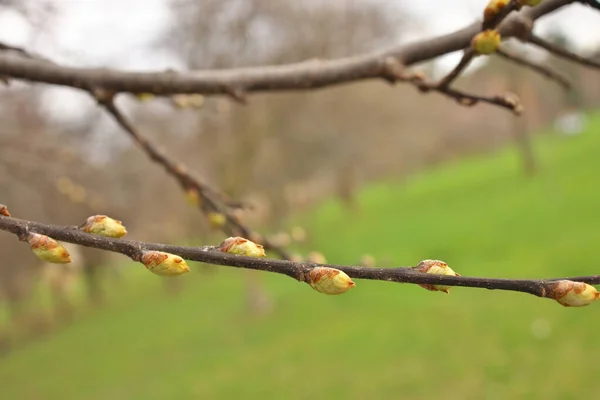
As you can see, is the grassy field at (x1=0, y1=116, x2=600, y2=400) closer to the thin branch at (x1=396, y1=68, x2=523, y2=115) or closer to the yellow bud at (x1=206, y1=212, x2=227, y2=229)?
the yellow bud at (x1=206, y1=212, x2=227, y2=229)

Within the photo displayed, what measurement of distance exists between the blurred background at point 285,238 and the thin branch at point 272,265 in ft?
4.43

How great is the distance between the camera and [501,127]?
3008cm

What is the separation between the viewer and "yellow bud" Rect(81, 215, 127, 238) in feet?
2.64

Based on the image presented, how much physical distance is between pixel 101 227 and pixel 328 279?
327 mm

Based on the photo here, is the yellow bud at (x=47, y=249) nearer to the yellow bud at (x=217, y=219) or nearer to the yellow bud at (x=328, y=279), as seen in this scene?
the yellow bud at (x=328, y=279)

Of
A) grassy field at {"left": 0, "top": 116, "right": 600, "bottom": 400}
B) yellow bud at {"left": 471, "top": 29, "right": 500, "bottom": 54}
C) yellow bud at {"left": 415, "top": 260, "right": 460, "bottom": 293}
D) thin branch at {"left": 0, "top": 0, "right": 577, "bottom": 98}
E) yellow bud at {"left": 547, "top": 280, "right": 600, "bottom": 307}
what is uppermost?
grassy field at {"left": 0, "top": 116, "right": 600, "bottom": 400}

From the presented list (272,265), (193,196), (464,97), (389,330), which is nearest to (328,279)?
(272,265)

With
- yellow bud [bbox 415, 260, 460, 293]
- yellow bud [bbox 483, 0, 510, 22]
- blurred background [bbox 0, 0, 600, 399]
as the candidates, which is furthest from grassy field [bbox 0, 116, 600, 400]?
yellow bud [bbox 415, 260, 460, 293]

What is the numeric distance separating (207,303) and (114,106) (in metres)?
13.5

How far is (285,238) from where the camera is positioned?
7.05 feet

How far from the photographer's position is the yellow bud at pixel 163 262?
29.5 inches

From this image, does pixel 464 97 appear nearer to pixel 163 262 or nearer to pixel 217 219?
pixel 217 219

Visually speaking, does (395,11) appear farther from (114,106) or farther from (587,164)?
(114,106)

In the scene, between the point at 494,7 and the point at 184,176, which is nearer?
the point at 494,7
